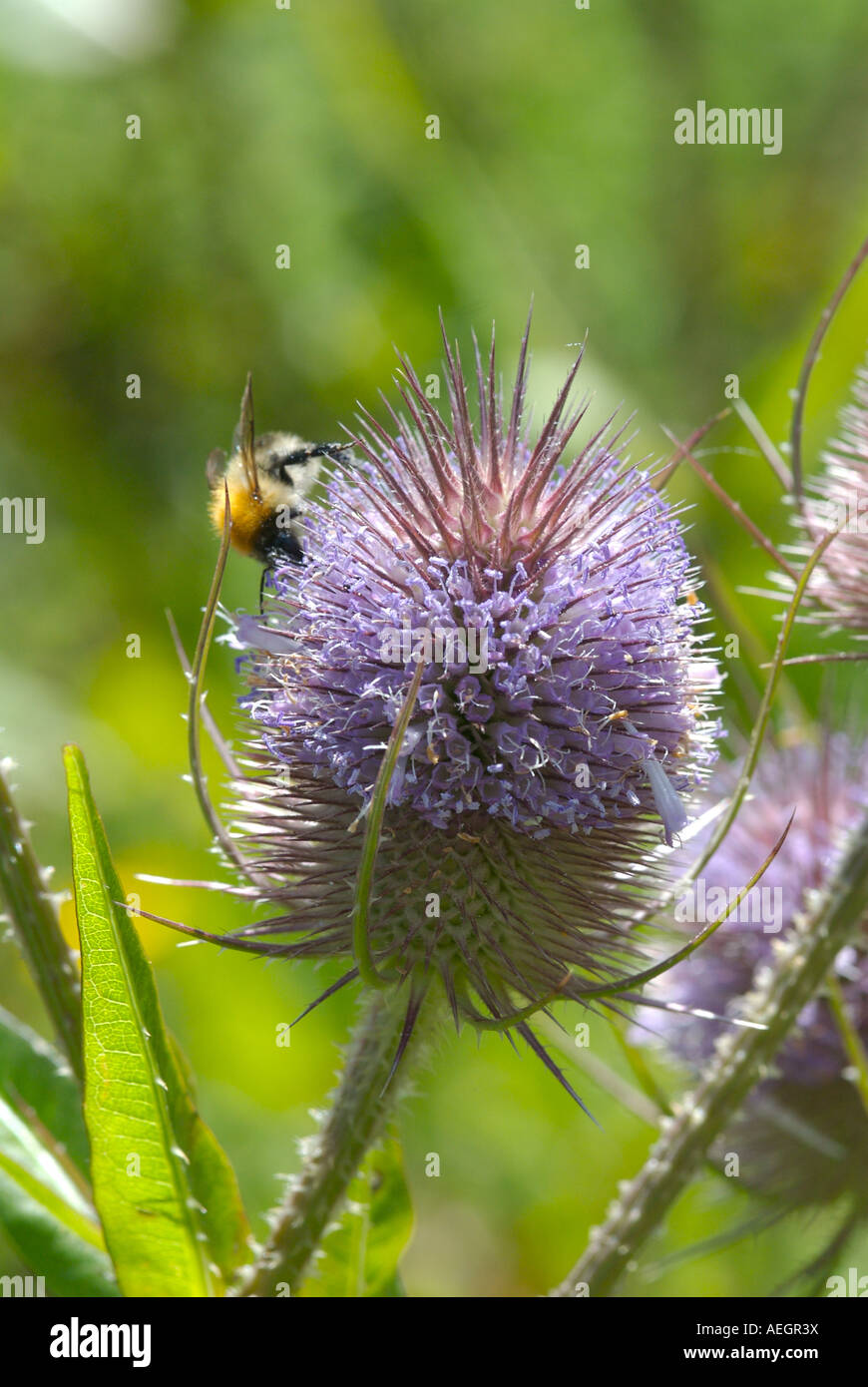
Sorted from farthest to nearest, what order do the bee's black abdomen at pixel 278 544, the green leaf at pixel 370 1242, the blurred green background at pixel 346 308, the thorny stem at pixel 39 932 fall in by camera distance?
the blurred green background at pixel 346 308
the green leaf at pixel 370 1242
the bee's black abdomen at pixel 278 544
the thorny stem at pixel 39 932

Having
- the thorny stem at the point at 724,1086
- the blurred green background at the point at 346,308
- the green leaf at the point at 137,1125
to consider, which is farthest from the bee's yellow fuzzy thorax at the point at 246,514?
the blurred green background at the point at 346,308

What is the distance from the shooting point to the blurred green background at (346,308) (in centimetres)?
382

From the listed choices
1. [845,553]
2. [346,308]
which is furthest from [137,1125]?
[346,308]

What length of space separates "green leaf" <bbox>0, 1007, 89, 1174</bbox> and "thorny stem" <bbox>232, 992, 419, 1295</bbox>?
382mm

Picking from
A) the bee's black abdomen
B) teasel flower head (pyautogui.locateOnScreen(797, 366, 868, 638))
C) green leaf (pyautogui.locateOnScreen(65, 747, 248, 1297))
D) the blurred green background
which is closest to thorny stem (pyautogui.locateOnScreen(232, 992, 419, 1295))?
green leaf (pyautogui.locateOnScreen(65, 747, 248, 1297))

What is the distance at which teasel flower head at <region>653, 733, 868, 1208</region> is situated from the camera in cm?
266

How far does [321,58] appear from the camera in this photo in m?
4.56

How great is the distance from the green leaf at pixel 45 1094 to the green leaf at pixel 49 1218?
0.03 metres

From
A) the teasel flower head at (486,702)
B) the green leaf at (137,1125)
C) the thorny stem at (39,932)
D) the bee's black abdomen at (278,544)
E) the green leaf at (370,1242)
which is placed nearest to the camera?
the green leaf at (137,1125)

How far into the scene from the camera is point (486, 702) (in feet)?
5.44

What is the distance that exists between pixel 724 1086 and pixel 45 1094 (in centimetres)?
115

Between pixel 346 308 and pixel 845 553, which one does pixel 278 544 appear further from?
pixel 346 308

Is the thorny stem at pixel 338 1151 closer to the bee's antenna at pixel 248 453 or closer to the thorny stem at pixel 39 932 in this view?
the thorny stem at pixel 39 932
